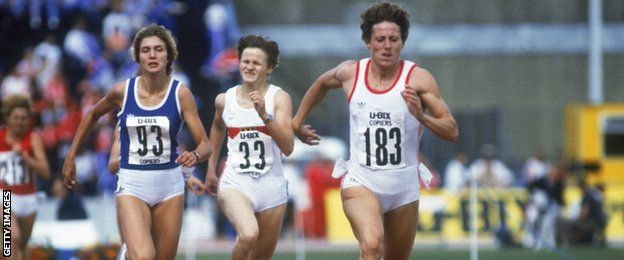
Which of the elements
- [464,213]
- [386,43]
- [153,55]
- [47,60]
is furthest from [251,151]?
[47,60]

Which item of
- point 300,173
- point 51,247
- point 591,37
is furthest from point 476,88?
point 51,247

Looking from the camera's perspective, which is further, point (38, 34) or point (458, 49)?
point (458, 49)

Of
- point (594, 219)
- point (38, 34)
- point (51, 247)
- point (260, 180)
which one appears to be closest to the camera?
point (260, 180)

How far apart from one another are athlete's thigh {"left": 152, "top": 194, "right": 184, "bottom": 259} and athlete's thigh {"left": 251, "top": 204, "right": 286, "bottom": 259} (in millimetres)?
863

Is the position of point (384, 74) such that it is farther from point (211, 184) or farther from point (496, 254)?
point (496, 254)

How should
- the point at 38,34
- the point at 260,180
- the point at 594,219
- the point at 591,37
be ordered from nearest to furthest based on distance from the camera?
1. the point at 260,180
2. the point at 594,219
3. the point at 38,34
4. the point at 591,37

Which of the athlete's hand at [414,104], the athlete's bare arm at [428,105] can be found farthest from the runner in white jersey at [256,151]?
the athlete's hand at [414,104]

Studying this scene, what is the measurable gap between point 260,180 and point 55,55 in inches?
583

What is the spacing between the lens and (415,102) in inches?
398

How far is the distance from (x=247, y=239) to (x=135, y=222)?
0.95 m

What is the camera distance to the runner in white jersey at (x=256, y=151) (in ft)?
37.7

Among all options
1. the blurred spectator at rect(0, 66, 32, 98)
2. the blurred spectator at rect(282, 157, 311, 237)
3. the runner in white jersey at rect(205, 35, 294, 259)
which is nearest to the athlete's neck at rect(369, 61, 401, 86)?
the runner in white jersey at rect(205, 35, 294, 259)

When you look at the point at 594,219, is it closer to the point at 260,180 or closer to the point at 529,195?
the point at 529,195

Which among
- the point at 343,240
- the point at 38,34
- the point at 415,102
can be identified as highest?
the point at 38,34
